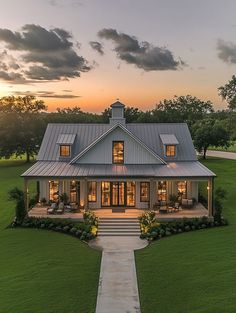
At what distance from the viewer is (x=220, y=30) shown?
34.0 m

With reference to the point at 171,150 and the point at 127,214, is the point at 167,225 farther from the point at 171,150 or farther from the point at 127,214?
the point at 171,150

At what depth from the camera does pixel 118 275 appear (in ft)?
55.6

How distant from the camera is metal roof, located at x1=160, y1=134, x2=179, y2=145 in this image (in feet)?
105

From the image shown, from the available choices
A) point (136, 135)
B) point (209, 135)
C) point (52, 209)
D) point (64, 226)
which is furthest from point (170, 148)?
point (209, 135)

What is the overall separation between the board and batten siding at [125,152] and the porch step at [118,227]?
609 centimetres

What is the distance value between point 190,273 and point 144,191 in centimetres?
1266

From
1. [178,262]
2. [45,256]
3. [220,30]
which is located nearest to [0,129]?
[220,30]

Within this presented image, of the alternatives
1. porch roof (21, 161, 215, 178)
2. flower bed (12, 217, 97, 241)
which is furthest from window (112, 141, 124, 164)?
flower bed (12, 217, 97, 241)

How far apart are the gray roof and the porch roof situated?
156 centimetres

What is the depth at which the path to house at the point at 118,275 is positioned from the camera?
545 inches

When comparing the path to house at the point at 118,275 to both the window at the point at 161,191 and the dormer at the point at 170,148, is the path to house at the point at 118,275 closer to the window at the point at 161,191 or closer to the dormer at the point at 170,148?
the window at the point at 161,191

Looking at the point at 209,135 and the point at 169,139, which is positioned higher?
the point at 209,135

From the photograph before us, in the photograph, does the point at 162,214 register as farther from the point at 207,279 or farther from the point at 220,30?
the point at 220,30

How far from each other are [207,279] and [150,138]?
19181 mm
